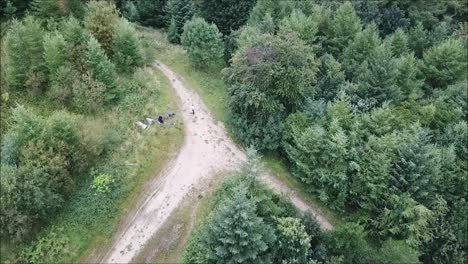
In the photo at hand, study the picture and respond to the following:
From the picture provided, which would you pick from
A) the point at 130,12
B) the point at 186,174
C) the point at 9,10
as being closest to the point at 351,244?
the point at 186,174

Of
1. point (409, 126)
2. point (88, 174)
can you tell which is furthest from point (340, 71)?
point (88, 174)

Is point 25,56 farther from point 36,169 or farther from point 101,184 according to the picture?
point 101,184

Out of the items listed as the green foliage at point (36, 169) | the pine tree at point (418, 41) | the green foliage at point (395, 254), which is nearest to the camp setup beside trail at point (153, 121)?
the green foliage at point (36, 169)

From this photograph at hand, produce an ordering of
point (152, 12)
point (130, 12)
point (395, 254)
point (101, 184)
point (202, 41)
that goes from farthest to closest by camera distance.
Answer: point (152, 12)
point (130, 12)
point (202, 41)
point (101, 184)
point (395, 254)

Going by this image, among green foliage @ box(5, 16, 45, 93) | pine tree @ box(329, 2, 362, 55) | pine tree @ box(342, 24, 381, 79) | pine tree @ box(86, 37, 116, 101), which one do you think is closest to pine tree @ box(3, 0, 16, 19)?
green foliage @ box(5, 16, 45, 93)

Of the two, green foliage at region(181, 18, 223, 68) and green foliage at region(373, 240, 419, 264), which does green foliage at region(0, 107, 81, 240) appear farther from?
green foliage at region(373, 240, 419, 264)

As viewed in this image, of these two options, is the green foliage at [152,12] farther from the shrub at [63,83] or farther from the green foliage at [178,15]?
the shrub at [63,83]
